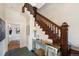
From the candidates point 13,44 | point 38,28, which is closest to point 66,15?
point 38,28

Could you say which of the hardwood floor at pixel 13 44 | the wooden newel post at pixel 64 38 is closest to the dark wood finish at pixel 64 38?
the wooden newel post at pixel 64 38

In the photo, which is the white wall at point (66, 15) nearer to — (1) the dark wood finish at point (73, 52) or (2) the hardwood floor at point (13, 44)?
(1) the dark wood finish at point (73, 52)

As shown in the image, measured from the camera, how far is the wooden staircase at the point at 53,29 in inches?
59.2

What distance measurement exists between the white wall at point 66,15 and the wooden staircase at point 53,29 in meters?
0.04

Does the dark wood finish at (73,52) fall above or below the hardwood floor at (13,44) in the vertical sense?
below

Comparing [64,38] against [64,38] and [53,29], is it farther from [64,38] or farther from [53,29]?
[53,29]

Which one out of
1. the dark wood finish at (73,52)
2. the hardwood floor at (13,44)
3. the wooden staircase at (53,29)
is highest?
the wooden staircase at (53,29)

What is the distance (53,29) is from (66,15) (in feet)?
0.71

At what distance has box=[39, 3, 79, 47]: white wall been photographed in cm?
149

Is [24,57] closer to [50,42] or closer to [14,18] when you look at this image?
[50,42]

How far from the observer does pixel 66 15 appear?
1.53m

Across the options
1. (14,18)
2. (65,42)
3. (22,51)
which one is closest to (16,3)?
(14,18)

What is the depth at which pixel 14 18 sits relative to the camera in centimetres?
155

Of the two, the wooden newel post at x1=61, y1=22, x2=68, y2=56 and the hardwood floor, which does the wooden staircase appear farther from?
the hardwood floor
